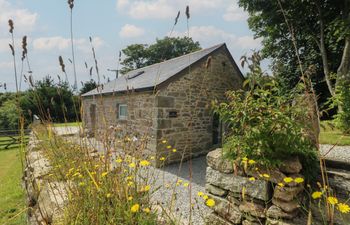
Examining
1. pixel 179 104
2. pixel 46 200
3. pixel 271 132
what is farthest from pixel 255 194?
pixel 179 104

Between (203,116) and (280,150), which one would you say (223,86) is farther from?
(280,150)

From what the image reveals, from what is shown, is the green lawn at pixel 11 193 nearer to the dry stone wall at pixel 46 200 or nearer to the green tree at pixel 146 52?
the dry stone wall at pixel 46 200

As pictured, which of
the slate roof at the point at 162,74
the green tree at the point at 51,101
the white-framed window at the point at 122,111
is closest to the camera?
the green tree at the point at 51,101

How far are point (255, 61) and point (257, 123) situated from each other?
84 cm

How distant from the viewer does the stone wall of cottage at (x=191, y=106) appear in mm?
6348

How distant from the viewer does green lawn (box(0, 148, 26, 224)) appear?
3.13 meters

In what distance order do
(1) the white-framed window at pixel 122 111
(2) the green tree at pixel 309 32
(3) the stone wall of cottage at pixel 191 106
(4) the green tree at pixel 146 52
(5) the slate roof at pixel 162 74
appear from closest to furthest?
(3) the stone wall of cottage at pixel 191 106 < (5) the slate roof at pixel 162 74 < (2) the green tree at pixel 309 32 < (1) the white-framed window at pixel 122 111 < (4) the green tree at pixel 146 52

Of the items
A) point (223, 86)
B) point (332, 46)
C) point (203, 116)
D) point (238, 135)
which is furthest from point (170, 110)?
point (332, 46)

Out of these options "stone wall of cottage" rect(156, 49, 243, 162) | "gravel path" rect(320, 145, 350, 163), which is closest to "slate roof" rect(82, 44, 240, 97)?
"stone wall of cottage" rect(156, 49, 243, 162)

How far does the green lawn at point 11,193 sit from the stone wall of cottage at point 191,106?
3745mm

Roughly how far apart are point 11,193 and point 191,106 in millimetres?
5977

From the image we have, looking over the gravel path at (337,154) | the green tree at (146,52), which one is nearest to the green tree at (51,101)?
the gravel path at (337,154)

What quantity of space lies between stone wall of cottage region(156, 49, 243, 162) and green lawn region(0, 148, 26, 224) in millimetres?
3745

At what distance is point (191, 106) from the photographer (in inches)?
284
